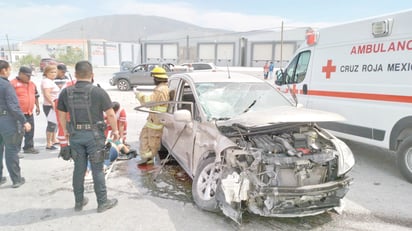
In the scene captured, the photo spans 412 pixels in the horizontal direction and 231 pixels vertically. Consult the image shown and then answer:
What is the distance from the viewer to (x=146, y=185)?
173 inches

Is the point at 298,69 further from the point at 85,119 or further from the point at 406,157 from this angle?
the point at 85,119

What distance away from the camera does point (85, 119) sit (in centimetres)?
333


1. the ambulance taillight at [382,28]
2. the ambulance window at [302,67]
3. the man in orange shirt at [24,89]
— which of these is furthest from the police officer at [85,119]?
the ambulance window at [302,67]

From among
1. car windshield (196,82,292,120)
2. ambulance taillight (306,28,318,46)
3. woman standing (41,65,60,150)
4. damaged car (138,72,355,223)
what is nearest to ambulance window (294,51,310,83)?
ambulance taillight (306,28,318,46)

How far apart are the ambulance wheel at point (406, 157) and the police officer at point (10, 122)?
17.9 ft

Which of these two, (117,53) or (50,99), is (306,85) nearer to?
(50,99)

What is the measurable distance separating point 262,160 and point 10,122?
3277 millimetres

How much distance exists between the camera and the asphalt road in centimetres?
330

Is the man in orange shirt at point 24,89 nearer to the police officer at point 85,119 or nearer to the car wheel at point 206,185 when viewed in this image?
the police officer at point 85,119

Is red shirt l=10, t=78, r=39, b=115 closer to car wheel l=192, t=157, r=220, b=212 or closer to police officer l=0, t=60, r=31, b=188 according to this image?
police officer l=0, t=60, r=31, b=188

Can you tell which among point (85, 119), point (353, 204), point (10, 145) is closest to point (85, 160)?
point (85, 119)

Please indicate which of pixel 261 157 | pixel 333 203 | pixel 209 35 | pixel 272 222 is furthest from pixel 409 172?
pixel 209 35

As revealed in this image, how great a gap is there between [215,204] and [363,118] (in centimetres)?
336

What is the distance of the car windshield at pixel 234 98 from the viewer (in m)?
3.97
